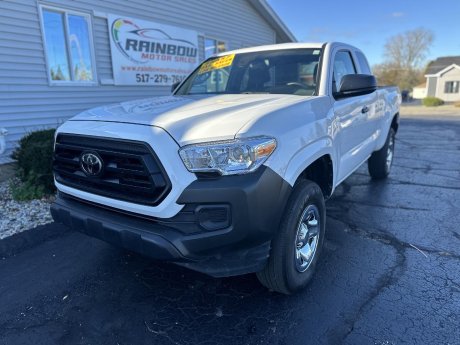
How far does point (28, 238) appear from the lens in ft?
12.8

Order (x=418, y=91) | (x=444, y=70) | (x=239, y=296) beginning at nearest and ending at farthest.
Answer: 1. (x=239, y=296)
2. (x=444, y=70)
3. (x=418, y=91)

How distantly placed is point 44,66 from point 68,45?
762 mm

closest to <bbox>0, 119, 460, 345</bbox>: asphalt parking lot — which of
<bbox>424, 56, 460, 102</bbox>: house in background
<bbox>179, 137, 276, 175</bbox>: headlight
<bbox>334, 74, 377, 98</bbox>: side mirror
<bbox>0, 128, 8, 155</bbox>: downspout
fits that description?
<bbox>179, 137, 276, 175</bbox>: headlight

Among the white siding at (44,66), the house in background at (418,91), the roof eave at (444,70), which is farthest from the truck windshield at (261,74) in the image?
the house in background at (418,91)

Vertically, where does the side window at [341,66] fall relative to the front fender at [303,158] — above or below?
above

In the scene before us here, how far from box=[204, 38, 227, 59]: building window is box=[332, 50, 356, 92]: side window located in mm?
7308

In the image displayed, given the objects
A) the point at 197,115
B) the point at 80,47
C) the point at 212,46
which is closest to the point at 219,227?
the point at 197,115

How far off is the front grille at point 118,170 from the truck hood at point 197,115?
7.4 inches

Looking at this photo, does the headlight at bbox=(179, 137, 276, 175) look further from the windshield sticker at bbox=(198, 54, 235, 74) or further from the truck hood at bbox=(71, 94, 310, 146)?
the windshield sticker at bbox=(198, 54, 235, 74)

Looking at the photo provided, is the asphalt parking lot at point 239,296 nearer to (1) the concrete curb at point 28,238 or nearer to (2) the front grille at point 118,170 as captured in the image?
(1) the concrete curb at point 28,238

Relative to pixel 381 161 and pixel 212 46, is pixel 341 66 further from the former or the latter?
pixel 212 46

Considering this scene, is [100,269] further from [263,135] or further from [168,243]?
[263,135]

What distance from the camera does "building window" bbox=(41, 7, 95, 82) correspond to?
22.8ft

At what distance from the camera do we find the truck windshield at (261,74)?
136 inches
